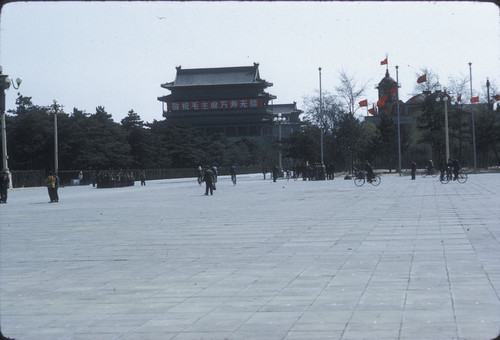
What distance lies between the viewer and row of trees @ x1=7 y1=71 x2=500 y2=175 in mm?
59375

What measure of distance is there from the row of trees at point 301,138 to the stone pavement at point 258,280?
45006 millimetres

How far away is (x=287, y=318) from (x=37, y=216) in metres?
15.5

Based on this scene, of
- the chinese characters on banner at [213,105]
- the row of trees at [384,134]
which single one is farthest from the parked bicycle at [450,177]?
the chinese characters on banner at [213,105]

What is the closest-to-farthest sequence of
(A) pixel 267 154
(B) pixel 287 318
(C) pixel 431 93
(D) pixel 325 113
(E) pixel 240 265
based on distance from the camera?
(B) pixel 287 318 → (E) pixel 240 265 → (D) pixel 325 113 → (C) pixel 431 93 → (A) pixel 267 154

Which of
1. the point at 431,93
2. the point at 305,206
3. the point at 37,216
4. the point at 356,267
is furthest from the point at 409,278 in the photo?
the point at 431,93

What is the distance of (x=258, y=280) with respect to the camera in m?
8.17

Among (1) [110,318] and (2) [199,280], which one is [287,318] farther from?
(2) [199,280]

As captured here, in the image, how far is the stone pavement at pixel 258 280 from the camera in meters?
5.82

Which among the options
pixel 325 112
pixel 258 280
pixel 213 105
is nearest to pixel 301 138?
pixel 325 112

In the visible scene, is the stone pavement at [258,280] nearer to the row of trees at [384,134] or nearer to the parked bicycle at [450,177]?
the parked bicycle at [450,177]

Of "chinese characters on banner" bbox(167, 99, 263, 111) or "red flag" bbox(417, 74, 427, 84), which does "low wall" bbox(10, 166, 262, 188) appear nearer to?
"red flag" bbox(417, 74, 427, 84)

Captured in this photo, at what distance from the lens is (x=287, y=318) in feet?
20.0

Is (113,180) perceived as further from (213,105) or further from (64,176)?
(213,105)

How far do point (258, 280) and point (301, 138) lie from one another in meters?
55.0
